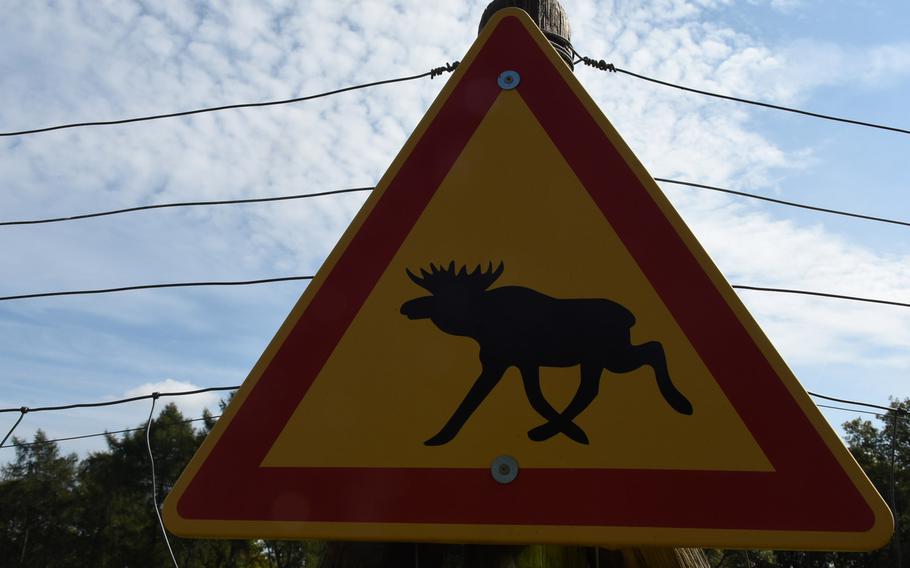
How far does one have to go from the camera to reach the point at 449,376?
99cm

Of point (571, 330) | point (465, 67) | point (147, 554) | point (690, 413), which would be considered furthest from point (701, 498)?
point (147, 554)

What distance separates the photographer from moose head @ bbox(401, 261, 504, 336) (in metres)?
1.02

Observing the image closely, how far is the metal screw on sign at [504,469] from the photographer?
922 mm

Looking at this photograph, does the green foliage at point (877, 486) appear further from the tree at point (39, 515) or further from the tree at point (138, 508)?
the tree at point (39, 515)

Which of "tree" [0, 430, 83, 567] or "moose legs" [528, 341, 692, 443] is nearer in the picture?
"moose legs" [528, 341, 692, 443]

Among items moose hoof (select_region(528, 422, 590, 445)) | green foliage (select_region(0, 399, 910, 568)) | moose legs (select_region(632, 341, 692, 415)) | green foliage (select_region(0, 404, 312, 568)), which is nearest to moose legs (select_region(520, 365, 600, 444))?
moose hoof (select_region(528, 422, 590, 445))

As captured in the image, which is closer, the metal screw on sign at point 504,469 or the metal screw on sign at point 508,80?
the metal screw on sign at point 504,469

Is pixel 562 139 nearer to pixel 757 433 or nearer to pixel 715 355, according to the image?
pixel 715 355

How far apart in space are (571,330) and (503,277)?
14 centimetres

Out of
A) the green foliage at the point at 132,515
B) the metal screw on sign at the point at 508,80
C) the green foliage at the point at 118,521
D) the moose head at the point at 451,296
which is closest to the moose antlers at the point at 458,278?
the moose head at the point at 451,296

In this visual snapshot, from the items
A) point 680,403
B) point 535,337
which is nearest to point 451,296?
point 535,337

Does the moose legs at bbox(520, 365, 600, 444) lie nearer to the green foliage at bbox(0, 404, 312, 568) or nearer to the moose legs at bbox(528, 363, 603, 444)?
the moose legs at bbox(528, 363, 603, 444)

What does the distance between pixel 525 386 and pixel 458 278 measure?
213mm

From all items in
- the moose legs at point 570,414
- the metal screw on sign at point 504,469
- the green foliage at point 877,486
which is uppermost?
the green foliage at point 877,486
